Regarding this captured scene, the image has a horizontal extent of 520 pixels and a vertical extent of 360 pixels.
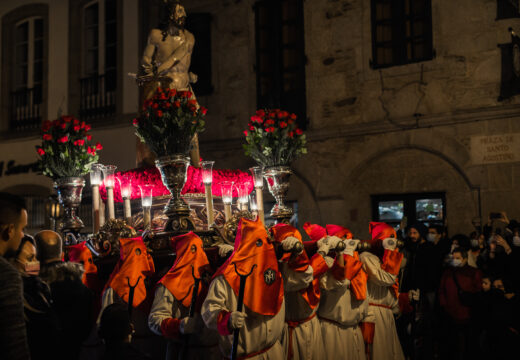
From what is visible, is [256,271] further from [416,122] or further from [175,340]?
[416,122]

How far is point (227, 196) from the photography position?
21.9ft

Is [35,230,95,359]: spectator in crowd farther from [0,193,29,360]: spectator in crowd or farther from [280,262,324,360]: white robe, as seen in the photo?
[280,262,324,360]: white robe

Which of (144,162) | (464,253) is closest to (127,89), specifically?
(144,162)

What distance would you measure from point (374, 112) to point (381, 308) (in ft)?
21.5

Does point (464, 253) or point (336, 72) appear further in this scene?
point (336, 72)

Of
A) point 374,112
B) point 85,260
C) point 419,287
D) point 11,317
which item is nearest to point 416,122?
point 374,112

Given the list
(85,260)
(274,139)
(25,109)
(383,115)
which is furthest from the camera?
(25,109)

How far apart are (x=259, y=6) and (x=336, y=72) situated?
2701mm

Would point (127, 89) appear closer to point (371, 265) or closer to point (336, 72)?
point (336, 72)

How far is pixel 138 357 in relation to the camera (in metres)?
3.25

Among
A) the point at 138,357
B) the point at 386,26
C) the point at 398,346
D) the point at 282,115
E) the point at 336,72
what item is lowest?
the point at 398,346

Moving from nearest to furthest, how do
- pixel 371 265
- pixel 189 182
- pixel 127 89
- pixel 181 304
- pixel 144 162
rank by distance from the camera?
pixel 181 304 < pixel 371 265 < pixel 189 182 < pixel 144 162 < pixel 127 89

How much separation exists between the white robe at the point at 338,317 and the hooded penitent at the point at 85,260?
2.18 m

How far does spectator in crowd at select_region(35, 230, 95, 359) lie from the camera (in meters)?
3.67
